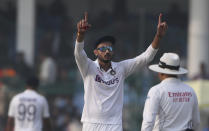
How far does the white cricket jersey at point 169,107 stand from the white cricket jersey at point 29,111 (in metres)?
4.40

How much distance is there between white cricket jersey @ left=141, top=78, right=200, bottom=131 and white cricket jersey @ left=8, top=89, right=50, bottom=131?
440 cm

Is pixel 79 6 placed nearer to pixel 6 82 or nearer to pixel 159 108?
pixel 6 82

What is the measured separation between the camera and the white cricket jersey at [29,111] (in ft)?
43.5

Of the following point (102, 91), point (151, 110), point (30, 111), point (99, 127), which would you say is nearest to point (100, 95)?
point (102, 91)

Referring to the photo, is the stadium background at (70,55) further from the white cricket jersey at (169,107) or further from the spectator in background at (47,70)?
the white cricket jersey at (169,107)

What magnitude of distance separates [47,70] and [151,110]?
1118 centimetres

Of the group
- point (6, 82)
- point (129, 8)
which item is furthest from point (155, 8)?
point (6, 82)

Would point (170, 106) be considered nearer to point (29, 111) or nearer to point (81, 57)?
point (81, 57)

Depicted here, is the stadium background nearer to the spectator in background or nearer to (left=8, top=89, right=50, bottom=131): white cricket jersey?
the spectator in background

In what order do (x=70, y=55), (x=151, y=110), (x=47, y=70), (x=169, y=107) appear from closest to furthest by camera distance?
1. (x=151, y=110)
2. (x=169, y=107)
3. (x=47, y=70)
4. (x=70, y=55)

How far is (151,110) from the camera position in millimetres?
8961

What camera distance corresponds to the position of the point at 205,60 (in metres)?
22.6

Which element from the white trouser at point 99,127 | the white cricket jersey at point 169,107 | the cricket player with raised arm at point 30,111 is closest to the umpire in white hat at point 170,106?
the white cricket jersey at point 169,107

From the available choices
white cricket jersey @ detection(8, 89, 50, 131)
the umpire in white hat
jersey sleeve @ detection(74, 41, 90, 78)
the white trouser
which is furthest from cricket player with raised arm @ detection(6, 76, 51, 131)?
the umpire in white hat
